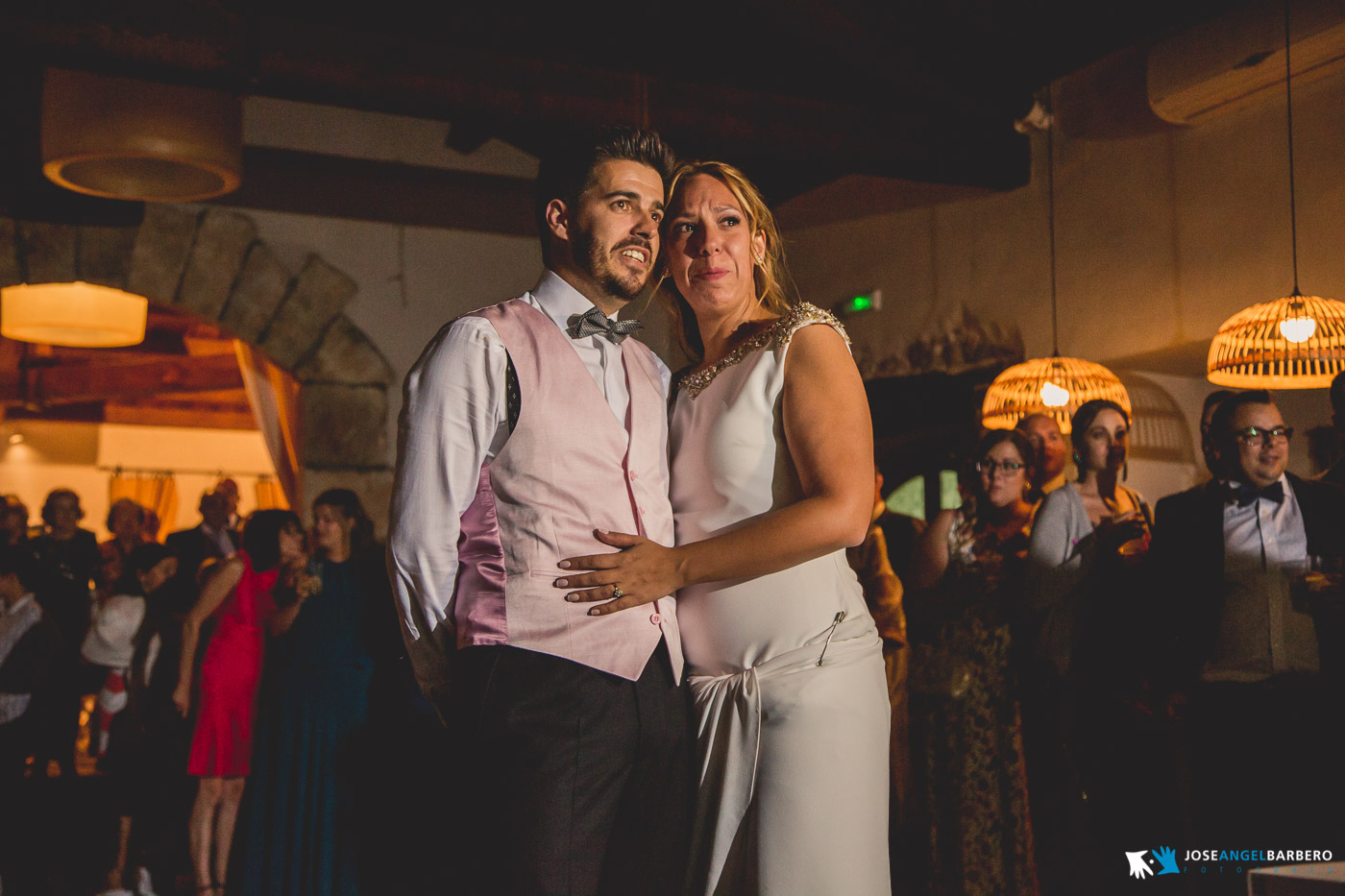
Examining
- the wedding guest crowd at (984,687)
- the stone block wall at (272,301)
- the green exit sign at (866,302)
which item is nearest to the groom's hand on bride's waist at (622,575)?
the wedding guest crowd at (984,687)

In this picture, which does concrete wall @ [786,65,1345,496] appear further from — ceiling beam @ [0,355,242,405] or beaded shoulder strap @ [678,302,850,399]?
ceiling beam @ [0,355,242,405]

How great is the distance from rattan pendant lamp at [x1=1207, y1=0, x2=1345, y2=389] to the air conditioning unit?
907mm

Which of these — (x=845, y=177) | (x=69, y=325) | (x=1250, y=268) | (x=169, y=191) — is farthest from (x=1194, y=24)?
(x=69, y=325)

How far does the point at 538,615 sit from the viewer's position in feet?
5.08

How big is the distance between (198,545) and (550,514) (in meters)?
4.47

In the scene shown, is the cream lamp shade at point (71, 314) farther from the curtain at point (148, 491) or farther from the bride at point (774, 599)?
the curtain at point (148, 491)

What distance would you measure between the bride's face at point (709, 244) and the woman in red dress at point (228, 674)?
282 cm

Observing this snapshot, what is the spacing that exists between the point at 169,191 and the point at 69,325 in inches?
75.5

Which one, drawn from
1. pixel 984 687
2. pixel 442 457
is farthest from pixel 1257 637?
pixel 442 457

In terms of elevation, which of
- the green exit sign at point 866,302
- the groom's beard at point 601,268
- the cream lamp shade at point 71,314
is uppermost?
the green exit sign at point 866,302

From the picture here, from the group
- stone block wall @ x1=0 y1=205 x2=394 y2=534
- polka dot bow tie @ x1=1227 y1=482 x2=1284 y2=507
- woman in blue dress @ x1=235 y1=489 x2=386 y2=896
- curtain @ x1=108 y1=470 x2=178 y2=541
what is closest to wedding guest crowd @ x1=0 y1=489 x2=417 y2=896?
woman in blue dress @ x1=235 y1=489 x2=386 y2=896

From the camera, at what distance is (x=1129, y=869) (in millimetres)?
3369

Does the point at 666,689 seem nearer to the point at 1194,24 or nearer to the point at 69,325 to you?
the point at 1194,24

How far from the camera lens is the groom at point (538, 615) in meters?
1.52
